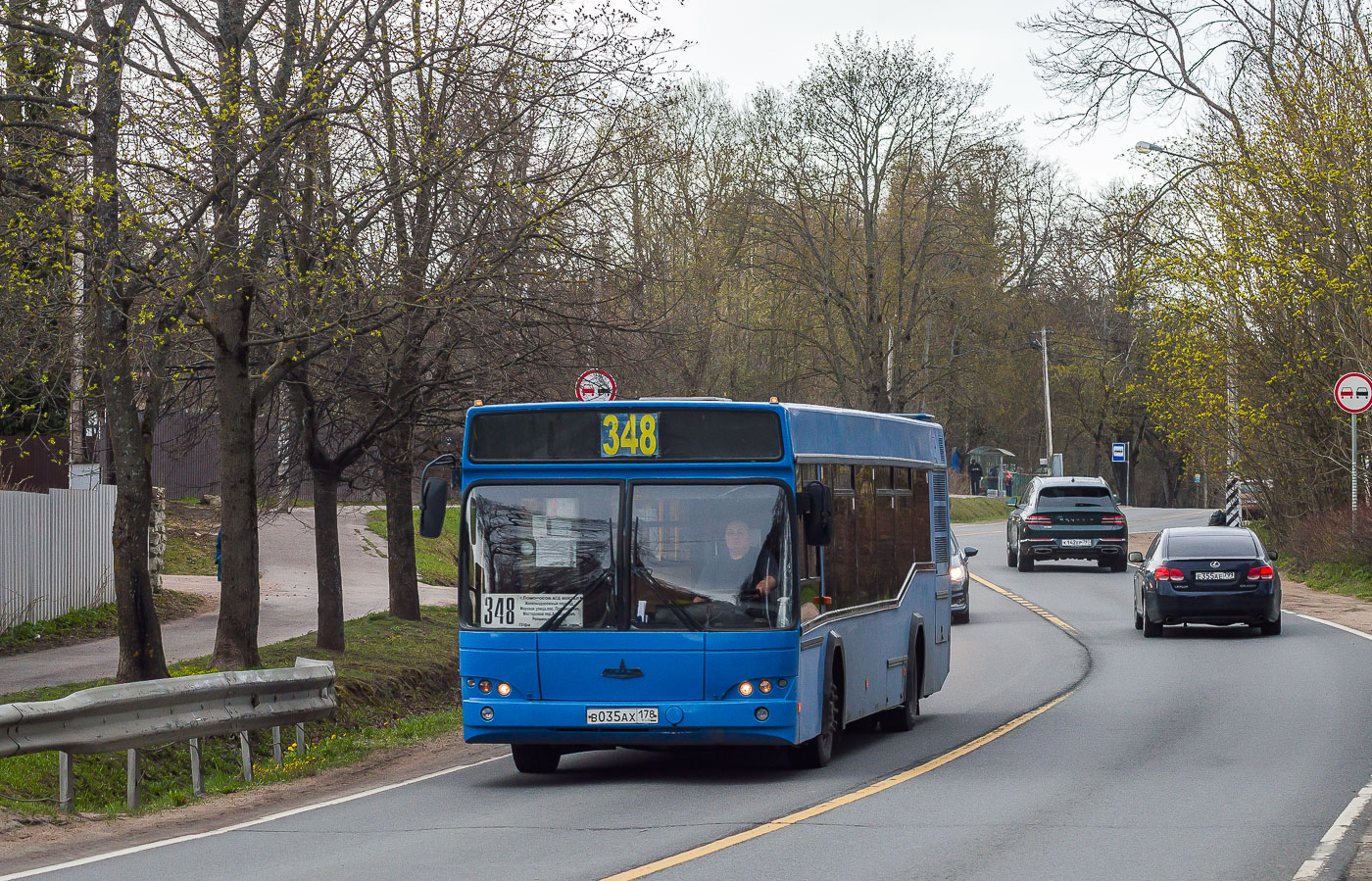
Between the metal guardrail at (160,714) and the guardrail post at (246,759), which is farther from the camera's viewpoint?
the guardrail post at (246,759)

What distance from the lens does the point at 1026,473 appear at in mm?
89875

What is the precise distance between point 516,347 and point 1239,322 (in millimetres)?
19575

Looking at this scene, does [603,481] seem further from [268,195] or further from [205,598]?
[205,598]

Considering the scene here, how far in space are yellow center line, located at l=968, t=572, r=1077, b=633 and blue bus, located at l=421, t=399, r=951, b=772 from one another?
1452 cm

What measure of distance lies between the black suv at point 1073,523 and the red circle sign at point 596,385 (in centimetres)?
2017

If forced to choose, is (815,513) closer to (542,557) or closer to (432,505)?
(542,557)

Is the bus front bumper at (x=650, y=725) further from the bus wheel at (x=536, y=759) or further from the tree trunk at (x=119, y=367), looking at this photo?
the tree trunk at (x=119, y=367)

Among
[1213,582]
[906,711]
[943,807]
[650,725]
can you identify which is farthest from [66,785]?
[1213,582]

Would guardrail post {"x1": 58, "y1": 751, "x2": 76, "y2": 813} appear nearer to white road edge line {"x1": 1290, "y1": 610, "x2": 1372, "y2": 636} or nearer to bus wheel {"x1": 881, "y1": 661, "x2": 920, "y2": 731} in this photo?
bus wheel {"x1": 881, "y1": 661, "x2": 920, "y2": 731}

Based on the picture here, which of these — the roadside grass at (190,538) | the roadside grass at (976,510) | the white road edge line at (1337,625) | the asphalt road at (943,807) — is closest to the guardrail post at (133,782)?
the asphalt road at (943,807)

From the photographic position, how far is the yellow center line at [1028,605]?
85.9ft

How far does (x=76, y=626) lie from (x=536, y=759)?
13.0 metres

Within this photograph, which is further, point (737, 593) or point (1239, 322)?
point (1239, 322)

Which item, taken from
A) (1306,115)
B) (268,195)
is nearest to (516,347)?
(268,195)
